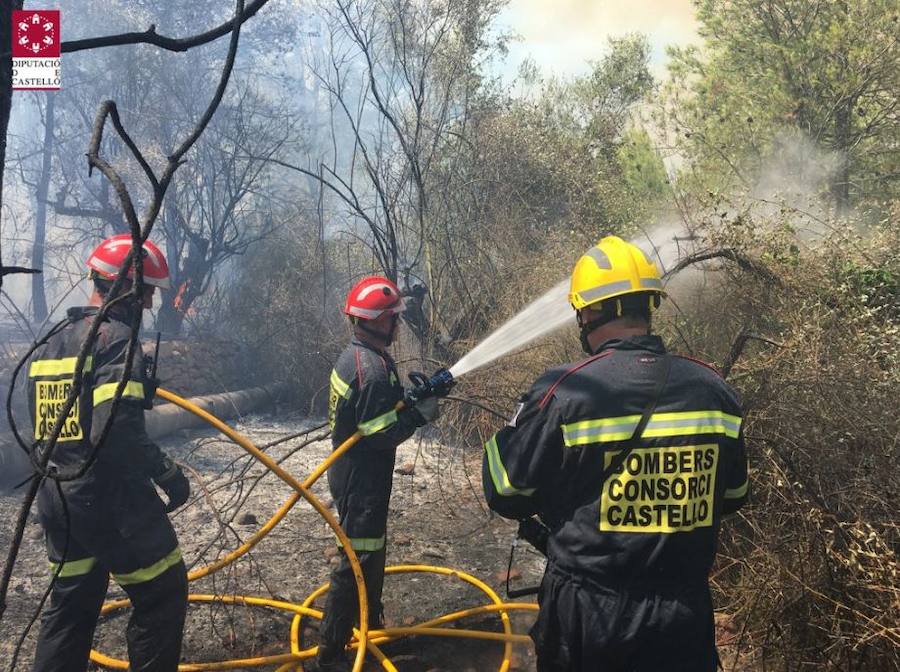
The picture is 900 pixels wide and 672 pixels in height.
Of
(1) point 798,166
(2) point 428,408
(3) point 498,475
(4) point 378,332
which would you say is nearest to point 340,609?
(2) point 428,408

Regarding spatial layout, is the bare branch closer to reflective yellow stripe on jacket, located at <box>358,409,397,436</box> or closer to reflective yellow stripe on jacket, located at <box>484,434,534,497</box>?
reflective yellow stripe on jacket, located at <box>484,434,534,497</box>

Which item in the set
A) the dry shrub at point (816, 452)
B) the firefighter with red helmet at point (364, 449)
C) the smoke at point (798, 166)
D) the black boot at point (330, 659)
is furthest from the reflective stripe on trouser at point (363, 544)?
the smoke at point (798, 166)

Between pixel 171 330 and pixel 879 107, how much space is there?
13164 mm

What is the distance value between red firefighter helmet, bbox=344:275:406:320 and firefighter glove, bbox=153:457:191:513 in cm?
130

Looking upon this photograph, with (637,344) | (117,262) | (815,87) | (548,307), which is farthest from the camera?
(815,87)

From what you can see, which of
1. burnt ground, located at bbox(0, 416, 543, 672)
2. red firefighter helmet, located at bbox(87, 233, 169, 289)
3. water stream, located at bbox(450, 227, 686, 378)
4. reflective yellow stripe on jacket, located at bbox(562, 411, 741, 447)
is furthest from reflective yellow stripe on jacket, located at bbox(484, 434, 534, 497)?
water stream, located at bbox(450, 227, 686, 378)

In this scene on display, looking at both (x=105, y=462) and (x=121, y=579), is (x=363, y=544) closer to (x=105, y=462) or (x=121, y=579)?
(x=121, y=579)

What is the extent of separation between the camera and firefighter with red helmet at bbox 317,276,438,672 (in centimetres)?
333

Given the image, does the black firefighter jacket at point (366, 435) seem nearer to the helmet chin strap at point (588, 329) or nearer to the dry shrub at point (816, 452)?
the helmet chin strap at point (588, 329)

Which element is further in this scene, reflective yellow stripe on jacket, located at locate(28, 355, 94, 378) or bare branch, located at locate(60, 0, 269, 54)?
reflective yellow stripe on jacket, located at locate(28, 355, 94, 378)

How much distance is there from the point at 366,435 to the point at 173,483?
1001mm

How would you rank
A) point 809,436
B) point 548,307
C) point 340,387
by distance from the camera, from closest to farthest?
point 340,387, point 809,436, point 548,307

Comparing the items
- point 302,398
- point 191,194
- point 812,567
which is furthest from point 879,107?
point 191,194

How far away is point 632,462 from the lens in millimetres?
1975
